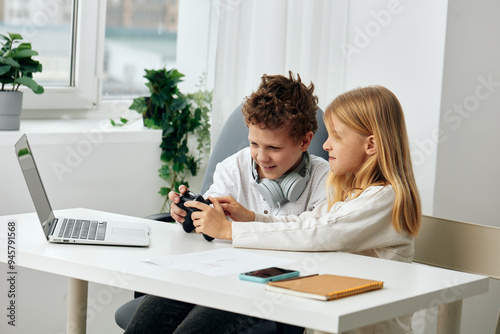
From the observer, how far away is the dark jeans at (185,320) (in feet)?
4.76

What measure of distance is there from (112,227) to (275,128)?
0.48 metres

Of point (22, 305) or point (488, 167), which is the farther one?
point (488, 167)

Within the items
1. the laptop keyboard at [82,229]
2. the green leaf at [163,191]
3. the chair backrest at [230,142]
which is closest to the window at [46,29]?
the green leaf at [163,191]

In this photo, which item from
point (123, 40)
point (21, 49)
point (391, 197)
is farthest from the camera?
point (123, 40)

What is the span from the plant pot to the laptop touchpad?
2.56ft

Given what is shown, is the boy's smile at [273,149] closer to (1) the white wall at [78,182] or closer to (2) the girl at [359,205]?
(2) the girl at [359,205]

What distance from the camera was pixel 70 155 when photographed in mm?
2221

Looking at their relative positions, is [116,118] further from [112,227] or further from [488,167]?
[488,167]

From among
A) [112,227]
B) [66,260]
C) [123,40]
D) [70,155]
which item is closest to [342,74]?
[123,40]

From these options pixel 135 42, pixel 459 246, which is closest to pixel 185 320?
pixel 459 246

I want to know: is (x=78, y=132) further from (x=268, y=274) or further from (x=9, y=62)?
(x=268, y=274)

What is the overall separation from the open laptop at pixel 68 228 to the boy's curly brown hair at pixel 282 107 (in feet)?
1.35

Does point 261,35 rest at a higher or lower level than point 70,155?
higher

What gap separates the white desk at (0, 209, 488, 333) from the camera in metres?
1.06
